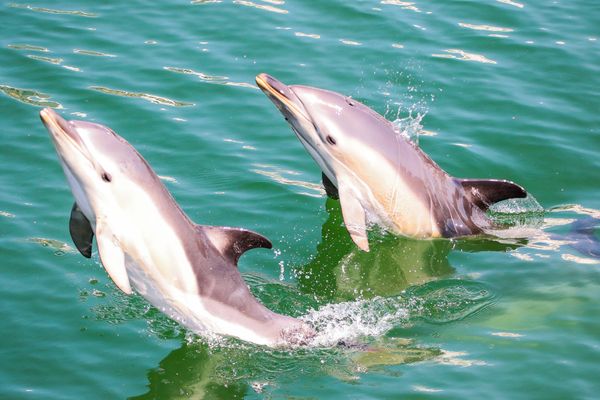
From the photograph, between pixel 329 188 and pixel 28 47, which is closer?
pixel 329 188

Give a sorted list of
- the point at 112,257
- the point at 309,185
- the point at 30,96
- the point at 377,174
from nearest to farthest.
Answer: the point at 112,257
the point at 377,174
the point at 309,185
the point at 30,96

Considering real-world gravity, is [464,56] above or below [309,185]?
above

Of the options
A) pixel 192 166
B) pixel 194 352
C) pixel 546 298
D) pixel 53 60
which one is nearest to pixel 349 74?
pixel 192 166

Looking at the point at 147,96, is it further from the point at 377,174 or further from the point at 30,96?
the point at 377,174

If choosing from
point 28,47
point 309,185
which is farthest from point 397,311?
point 28,47

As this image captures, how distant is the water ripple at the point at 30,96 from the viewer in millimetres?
13320

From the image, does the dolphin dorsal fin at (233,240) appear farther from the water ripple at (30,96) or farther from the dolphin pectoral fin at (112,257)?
the water ripple at (30,96)

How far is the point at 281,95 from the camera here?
10.6 metres

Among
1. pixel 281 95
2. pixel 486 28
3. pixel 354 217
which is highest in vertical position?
pixel 486 28

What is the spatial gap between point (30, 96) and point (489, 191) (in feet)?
19.8

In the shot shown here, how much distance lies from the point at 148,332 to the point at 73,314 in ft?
2.48

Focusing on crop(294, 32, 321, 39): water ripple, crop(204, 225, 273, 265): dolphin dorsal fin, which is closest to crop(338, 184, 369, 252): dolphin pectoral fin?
crop(204, 225, 273, 265): dolphin dorsal fin

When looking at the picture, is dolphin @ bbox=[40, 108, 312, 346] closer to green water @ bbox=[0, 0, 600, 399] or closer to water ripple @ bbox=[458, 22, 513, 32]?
green water @ bbox=[0, 0, 600, 399]

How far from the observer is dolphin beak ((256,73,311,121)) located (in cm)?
1055
